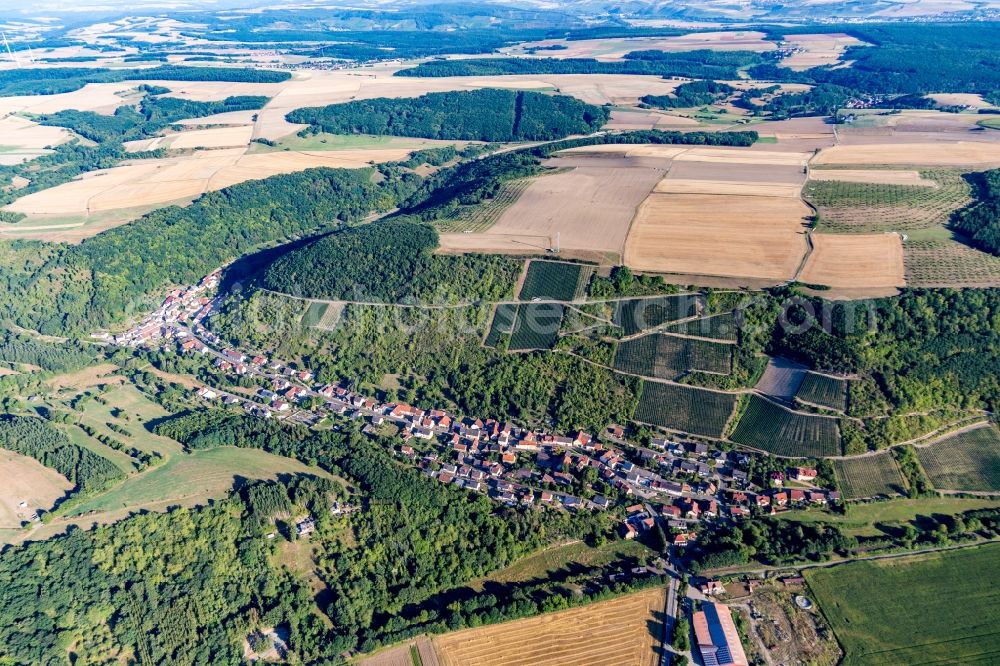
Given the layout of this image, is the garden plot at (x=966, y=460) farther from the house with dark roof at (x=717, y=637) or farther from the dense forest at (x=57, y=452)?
the dense forest at (x=57, y=452)

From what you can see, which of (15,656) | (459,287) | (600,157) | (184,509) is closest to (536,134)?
(600,157)

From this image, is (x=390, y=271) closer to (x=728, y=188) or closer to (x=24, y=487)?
(x=24, y=487)

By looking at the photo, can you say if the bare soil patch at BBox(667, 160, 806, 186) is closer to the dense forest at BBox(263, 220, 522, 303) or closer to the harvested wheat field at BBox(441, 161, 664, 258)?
the harvested wheat field at BBox(441, 161, 664, 258)

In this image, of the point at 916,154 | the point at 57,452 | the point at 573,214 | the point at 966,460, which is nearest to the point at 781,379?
the point at 966,460

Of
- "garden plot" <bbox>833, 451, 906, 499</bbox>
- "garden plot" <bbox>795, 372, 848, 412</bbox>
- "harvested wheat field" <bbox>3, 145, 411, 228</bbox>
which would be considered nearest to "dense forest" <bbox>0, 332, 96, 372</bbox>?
"harvested wheat field" <bbox>3, 145, 411, 228</bbox>

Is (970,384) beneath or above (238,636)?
above

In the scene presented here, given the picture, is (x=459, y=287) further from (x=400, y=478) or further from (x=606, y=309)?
(x=400, y=478)
